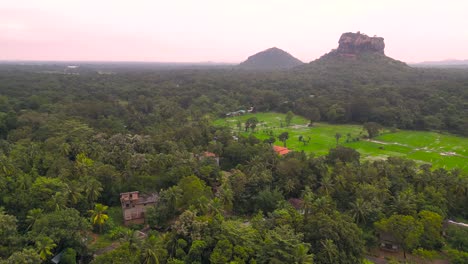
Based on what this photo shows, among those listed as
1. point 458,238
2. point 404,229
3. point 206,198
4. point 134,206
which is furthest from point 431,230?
point 134,206

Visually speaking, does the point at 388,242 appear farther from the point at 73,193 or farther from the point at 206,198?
the point at 73,193

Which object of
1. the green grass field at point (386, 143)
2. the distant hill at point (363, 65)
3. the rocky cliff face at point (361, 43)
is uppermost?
the rocky cliff face at point (361, 43)

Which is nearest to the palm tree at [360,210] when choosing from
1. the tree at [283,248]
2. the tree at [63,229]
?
the tree at [283,248]

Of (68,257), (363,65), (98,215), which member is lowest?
(68,257)

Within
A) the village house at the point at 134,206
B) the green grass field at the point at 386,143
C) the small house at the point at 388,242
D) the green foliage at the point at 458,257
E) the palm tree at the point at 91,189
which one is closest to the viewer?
the green foliage at the point at 458,257

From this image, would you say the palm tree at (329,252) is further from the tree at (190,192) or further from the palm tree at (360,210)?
the tree at (190,192)

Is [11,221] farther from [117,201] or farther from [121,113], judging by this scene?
[121,113]

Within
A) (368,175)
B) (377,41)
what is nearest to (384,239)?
(368,175)

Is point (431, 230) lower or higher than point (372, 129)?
higher
